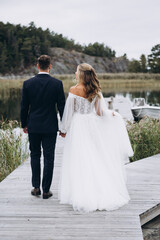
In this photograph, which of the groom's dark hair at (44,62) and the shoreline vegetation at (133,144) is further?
the shoreline vegetation at (133,144)

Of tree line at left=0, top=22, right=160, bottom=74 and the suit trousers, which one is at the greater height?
tree line at left=0, top=22, right=160, bottom=74

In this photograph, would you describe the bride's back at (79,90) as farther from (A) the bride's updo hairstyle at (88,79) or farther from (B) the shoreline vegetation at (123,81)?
(B) the shoreline vegetation at (123,81)

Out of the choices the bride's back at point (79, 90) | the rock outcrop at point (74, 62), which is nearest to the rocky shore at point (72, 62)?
the rock outcrop at point (74, 62)

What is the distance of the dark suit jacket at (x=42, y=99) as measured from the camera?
3205 mm

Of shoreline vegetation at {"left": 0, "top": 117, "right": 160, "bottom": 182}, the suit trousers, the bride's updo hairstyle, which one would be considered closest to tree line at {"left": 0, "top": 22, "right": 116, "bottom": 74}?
shoreline vegetation at {"left": 0, "top": 117, "right": 160, "bottom": 182}

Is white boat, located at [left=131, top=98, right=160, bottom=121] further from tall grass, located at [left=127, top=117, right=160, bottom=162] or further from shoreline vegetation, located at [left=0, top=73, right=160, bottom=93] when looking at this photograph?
shoreline vegetation, located at [left=0, top=73, right=160, bottom=93]

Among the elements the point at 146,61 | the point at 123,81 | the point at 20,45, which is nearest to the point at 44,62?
the point at 123,81

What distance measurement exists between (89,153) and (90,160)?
0.27 feet

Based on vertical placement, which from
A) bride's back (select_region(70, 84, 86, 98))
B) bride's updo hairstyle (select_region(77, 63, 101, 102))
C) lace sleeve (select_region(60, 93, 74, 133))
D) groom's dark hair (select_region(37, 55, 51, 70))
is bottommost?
lace sleeve (select_region(60, 93, 74, 133))

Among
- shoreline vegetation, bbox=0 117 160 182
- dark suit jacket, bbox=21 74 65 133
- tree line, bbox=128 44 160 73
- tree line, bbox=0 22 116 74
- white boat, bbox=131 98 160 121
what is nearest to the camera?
dark suit jacket, bbox=21 74 65 133

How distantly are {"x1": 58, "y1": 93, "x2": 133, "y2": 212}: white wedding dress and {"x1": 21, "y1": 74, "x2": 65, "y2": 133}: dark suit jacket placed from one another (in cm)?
17

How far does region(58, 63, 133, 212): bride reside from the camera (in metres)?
3.25

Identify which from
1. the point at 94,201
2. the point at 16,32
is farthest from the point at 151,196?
the point at 16,32

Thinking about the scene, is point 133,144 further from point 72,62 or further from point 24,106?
point 72,62
